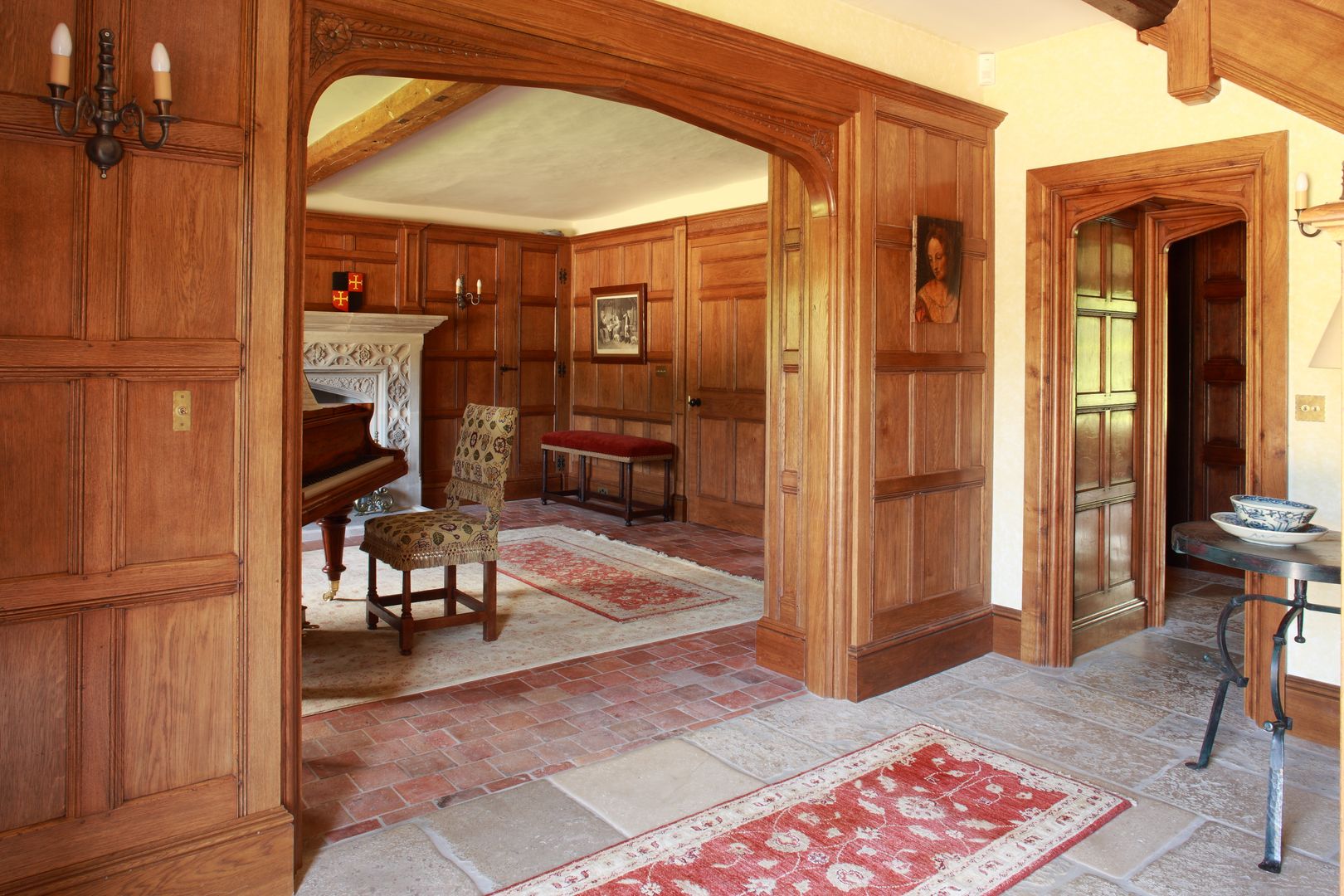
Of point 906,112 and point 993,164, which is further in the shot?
point 993,164

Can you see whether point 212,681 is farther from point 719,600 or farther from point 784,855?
point 719,600

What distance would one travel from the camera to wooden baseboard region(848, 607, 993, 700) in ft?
13.0

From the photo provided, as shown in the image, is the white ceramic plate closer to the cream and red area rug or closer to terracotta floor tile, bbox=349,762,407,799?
the cream and red area rug

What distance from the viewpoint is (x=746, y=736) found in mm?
3529

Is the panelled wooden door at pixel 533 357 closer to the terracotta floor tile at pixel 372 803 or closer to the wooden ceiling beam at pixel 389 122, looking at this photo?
the wooden ceiling beam at pixel 389 122

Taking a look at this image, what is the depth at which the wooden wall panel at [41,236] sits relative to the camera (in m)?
2.10

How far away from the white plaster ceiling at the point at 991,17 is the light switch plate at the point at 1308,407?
187 centimetres

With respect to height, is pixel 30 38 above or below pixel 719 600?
above

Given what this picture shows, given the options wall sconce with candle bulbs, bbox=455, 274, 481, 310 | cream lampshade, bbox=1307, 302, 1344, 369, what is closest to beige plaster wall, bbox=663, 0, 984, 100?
cream lampshade, bbox=1307, 302, 1344, 369

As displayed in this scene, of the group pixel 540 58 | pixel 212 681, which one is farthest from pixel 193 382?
pixel 540 58

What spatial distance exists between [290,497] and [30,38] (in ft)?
4.12

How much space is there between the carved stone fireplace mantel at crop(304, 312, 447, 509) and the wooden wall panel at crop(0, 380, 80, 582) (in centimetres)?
582

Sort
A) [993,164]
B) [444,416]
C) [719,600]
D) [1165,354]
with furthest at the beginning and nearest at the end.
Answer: [444,416] → [719,600] → [1165,354] → [993,164]

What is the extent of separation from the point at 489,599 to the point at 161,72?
307 cm
